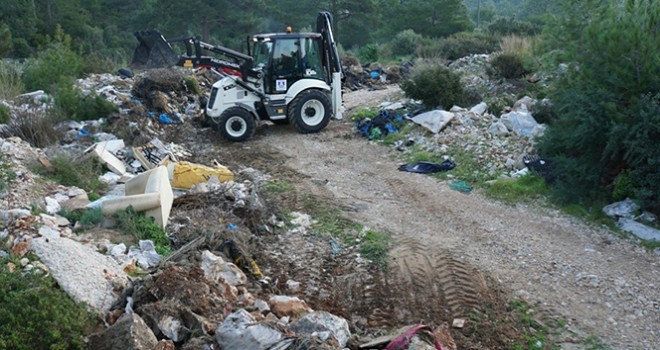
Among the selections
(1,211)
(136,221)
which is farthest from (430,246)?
(1,211)

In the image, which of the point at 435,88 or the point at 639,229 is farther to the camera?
the point at 435,88

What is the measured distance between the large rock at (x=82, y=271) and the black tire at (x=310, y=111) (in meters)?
7.61

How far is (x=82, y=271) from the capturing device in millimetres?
5480

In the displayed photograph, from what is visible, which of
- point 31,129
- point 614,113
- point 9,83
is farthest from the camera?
point 9,83

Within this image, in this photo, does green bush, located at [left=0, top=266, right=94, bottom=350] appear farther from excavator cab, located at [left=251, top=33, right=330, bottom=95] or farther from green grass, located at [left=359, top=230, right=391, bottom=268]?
excavator cab, located at [left=251, top=33, right=330, bottom=95]

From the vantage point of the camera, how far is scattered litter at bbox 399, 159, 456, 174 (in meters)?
10.5

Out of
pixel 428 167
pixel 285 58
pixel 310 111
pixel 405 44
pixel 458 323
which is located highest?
pixel 285 58

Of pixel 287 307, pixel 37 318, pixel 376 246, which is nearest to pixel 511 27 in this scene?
pixel 376 246

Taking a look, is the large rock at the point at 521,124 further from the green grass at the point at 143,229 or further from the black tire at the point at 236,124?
the green grass at the point at 143,229

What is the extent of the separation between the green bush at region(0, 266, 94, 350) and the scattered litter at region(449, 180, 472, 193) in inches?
238

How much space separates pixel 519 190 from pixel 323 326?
5.04m

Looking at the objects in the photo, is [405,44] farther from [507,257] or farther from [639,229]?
[507,257]

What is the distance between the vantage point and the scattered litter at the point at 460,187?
947cm

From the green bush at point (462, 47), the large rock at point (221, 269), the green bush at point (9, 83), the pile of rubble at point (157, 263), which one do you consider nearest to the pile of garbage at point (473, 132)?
the pile of rubble at point (157, 263)
